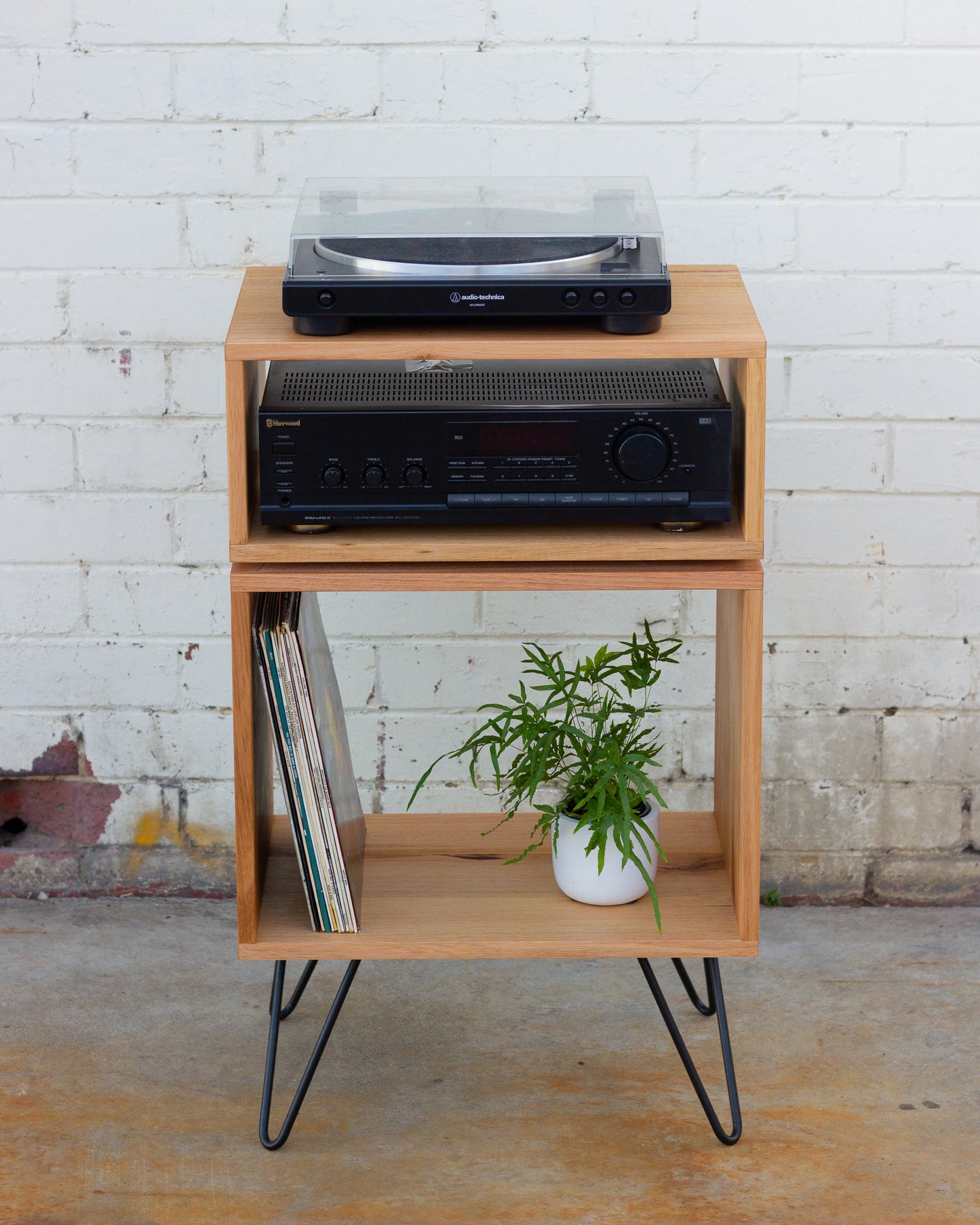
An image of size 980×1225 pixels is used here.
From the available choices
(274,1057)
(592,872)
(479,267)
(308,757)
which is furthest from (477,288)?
(274,1057)

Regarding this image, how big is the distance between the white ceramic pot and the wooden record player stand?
17 mm

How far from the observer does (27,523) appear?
7.64 ft

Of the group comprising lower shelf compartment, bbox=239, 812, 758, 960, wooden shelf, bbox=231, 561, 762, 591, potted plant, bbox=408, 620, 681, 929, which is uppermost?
wooden shelf, bbox=231, 561, 762, 591

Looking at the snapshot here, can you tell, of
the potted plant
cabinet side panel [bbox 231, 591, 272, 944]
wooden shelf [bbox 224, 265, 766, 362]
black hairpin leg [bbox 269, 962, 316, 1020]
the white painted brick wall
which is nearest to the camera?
wooden shelf [bbox 224, 265, 766, 362]

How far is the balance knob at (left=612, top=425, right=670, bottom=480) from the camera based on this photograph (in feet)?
5.08

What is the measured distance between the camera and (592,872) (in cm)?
177

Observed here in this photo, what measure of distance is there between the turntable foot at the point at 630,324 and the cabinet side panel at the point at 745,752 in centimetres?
32

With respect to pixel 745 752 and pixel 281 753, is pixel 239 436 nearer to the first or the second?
pixel 281 753

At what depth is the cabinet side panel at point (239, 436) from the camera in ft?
4.99

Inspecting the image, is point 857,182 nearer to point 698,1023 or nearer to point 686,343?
point 686,343

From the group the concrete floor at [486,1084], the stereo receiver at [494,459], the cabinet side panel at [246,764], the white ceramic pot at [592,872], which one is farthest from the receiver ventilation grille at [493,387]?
the concrete floor at [486,1084]

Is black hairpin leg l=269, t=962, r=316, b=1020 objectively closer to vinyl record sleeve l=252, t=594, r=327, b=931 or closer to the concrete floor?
the concrete floor

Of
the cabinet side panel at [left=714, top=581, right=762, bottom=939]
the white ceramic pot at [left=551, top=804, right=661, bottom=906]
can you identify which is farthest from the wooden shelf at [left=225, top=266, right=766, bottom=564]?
the white ceramic pot at [left=551, top=804, right=661, bottom=906]

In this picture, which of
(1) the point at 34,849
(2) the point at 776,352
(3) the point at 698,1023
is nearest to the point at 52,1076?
(1) the point at 34,849
